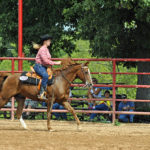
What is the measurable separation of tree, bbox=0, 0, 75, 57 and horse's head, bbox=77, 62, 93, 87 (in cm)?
660

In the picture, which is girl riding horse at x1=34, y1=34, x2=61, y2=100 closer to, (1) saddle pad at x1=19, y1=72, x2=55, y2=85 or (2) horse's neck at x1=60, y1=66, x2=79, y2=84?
(1) saddle pad at x1=19, y1=72, x2=55, y2=85

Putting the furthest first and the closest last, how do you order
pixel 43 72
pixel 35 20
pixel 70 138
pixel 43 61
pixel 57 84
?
pixel 35 20 < pixel 57 84 < pixel 43 72 < pixel 43 61 < pixel 70 138

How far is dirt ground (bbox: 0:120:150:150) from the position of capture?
8.91m

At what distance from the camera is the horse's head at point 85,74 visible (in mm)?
12094

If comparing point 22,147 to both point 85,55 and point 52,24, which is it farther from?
point 85,55

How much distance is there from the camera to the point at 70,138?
404 inches

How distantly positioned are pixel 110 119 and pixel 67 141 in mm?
5128

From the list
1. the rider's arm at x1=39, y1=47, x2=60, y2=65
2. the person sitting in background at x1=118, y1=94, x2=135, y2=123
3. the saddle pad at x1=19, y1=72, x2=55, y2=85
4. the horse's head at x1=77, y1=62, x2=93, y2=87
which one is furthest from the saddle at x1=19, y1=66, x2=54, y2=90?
the person sitting in background at x1=118, y1=94, x2=135, y2=123

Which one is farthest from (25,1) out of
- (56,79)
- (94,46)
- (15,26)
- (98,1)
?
(56,79)

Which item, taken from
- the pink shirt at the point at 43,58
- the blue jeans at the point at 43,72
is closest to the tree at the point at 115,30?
the pink shirt at the point at 43,58

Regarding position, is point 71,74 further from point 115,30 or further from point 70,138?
point 115,30

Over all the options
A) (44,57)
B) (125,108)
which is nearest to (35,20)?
(125,108)

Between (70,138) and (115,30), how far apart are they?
18.1ft

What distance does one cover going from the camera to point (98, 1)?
13602 mm
